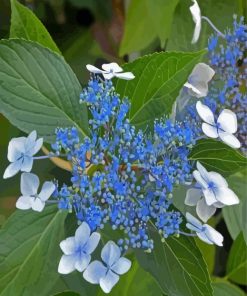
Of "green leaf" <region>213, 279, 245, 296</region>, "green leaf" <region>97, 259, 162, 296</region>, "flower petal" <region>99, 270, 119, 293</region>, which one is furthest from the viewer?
"green leaf" <region>213, 279, 245, 296</region>

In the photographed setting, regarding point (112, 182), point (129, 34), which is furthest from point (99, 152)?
point (129, 34)

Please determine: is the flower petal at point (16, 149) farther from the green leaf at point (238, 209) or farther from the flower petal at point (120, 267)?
the green leaf at point (238, 209)

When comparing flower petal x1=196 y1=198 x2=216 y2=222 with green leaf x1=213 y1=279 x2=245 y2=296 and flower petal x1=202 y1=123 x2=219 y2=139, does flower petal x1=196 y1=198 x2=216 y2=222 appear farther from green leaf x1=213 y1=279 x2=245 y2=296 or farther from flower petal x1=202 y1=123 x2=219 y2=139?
green leaf x1=213 y1=279 x2=245 y2=296

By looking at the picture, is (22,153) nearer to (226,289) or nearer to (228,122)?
(228,122)

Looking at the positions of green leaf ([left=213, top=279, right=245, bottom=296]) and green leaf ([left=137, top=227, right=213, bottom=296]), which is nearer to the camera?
green leaf ([left=137, top=227, right=213, bottom=296])

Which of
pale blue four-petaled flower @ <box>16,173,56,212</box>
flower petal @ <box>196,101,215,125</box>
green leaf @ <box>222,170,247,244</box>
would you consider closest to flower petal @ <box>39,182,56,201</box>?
pale blue four-petaled flower @ <box>16,173,56,212</box>

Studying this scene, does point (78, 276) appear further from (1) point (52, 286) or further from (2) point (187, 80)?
(2) point (187, 80)

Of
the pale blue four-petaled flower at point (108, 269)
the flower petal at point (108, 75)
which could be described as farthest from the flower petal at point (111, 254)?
the flower petal at point (108, 75)

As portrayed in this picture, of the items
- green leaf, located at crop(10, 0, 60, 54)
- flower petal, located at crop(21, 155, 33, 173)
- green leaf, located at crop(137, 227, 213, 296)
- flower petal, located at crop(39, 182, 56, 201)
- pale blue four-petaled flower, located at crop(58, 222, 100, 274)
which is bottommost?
green leaf, located at crop(137, 227, 213, 296)
